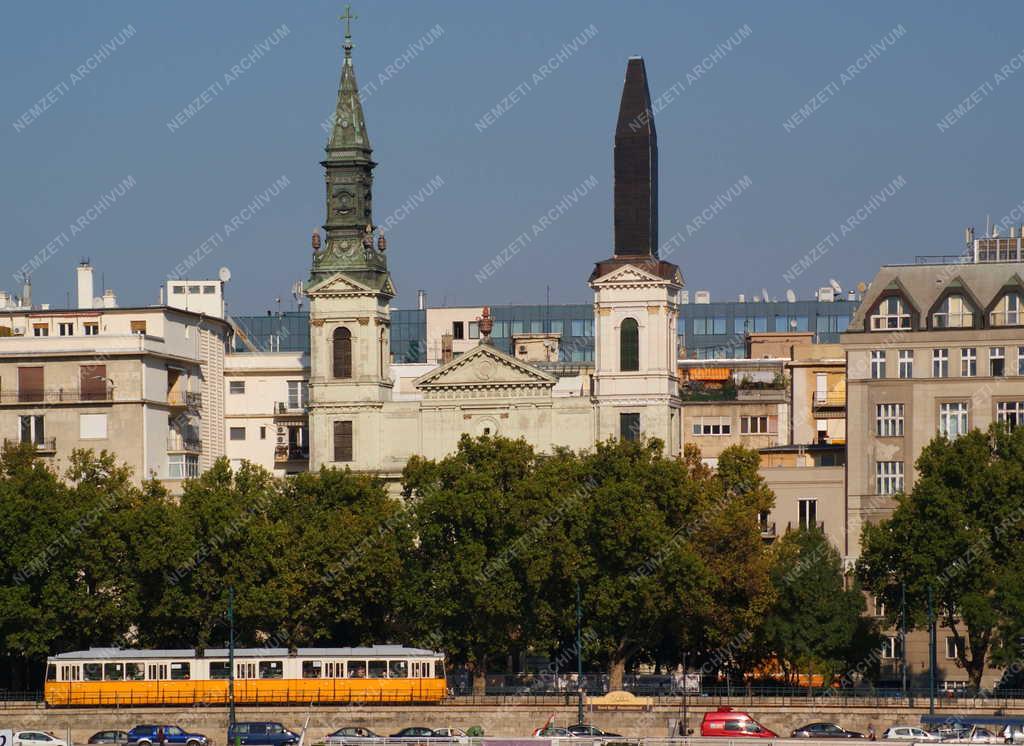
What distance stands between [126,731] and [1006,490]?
135 feet

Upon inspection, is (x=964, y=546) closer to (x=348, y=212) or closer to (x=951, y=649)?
(x=951, y=649)

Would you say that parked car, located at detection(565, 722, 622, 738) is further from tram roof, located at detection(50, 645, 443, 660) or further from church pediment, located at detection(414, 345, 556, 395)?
church pediment, located at detection(414, 345, 556, 395)

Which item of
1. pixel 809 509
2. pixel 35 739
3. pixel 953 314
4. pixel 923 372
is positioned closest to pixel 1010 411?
pixel 923 372

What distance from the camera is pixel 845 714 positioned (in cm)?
10781

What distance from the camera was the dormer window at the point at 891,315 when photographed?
136m

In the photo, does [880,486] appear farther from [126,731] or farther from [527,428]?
[126,731]

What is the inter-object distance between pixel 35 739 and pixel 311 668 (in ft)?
47.4

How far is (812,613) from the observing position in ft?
398

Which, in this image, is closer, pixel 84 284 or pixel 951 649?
pixel 951 649

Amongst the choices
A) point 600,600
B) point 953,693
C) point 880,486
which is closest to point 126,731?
point 600,600

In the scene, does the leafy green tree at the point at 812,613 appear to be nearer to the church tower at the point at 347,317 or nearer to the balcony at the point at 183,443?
the church tower at the point at 347,317

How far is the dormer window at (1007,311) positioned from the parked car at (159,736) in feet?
164

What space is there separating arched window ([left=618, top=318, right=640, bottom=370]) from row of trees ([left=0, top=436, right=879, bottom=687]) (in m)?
16.2

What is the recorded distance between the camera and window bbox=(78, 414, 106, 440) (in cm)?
14362
